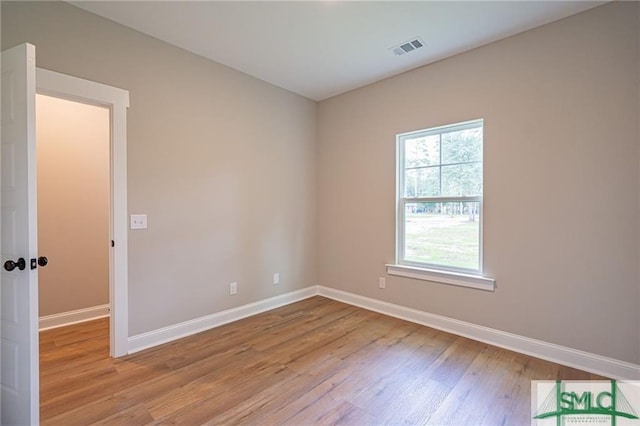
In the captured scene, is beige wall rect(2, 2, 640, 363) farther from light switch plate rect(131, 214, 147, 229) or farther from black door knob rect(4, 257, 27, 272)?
black door knob rect(4, 257, 27, 272)

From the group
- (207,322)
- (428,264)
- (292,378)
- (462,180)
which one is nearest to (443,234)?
(428,264)

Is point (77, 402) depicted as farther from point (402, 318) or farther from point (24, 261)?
point (402, 318)

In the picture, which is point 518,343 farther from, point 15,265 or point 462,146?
point 15,265

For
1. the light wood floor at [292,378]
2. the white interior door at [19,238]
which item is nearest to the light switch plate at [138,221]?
the white interior door at [19,238]

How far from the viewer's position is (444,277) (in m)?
3.02

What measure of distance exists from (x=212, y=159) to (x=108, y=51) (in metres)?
1.18

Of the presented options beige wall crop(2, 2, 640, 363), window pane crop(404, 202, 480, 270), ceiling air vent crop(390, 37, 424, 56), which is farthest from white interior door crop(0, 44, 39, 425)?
window pane crop(404, 202, 480, 270)

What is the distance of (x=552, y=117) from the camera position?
2402 millimetres

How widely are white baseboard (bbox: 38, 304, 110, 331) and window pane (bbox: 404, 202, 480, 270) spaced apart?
3571mm

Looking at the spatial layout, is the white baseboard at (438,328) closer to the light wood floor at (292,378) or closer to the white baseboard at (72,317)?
the light wood floor at (292,378)

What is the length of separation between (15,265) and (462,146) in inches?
137

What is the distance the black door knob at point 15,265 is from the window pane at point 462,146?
3339mm

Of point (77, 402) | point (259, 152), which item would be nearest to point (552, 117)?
point (259, 152)

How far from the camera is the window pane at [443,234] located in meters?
2.90
